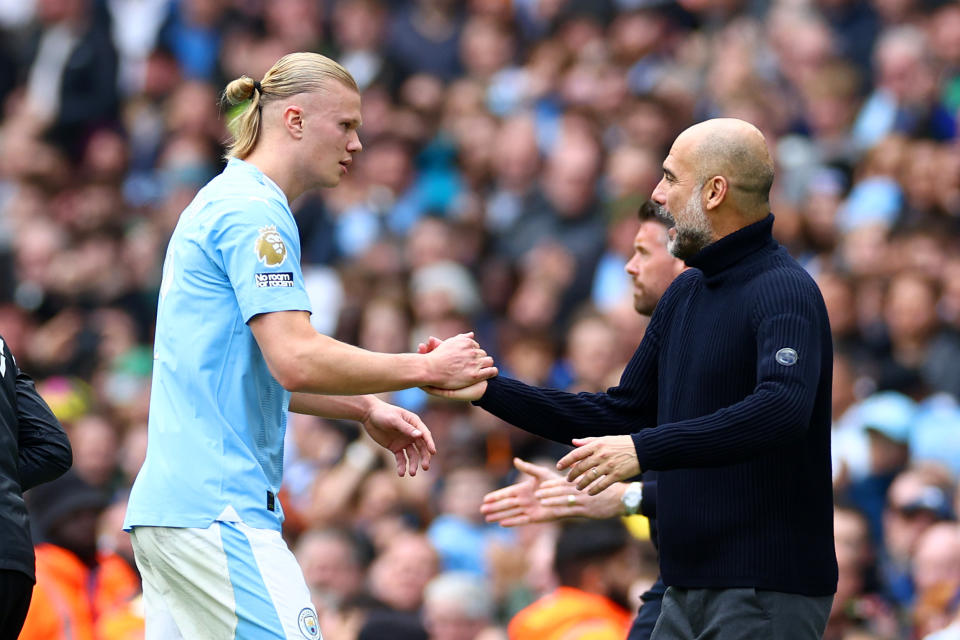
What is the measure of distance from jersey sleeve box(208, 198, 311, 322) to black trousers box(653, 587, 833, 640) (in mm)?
1514

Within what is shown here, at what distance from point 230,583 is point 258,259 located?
3.11 ft

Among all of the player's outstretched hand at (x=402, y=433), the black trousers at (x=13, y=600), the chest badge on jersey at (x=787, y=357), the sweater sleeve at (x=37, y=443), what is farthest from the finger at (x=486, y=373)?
the black trousers at (x=13, y=600)

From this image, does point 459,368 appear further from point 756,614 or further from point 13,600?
point 13,600

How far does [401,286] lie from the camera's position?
11508 mm

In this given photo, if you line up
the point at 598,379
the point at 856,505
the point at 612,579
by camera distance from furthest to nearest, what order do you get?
1. the point at 598,379
2. the point at 856,505
3. the point at 612,579

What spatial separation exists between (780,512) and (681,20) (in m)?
8.91

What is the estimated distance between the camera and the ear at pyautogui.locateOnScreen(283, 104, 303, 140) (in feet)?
16.0

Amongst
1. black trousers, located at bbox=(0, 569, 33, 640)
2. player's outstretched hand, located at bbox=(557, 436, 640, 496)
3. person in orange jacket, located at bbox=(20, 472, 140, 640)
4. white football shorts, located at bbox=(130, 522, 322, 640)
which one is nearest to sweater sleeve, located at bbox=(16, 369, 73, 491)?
black trousers, located at bbox=(0, 569, 33, 640)

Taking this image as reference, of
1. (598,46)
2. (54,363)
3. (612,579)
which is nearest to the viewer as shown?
(612,579)

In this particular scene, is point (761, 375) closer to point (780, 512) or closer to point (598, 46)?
point (780, 512)

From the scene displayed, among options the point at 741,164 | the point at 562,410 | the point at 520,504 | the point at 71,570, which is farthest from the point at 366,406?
the point at 71,570

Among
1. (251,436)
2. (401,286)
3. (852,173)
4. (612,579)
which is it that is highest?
(852,173)

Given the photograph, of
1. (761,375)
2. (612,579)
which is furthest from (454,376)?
(612,579)

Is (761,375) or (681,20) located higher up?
(681,20)
